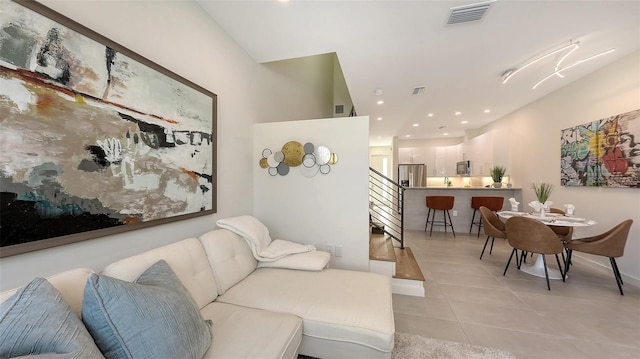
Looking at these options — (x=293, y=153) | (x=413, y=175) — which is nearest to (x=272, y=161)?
(x=293, y=153)

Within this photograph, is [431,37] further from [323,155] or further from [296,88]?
[296,88]

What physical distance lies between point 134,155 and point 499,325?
305 cm

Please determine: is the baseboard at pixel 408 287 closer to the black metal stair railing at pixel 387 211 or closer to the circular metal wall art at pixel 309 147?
the black metal stair railing at pixel 387 211

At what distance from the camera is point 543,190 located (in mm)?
3301

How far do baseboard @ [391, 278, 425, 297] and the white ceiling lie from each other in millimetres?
2572

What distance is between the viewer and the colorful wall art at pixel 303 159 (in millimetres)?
2512

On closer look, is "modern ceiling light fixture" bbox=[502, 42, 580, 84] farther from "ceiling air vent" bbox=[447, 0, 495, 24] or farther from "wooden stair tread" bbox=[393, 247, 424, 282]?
"wooden stair tread" bbox=[393, 247, 424, 282]

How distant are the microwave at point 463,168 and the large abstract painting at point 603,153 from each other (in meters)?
2.65

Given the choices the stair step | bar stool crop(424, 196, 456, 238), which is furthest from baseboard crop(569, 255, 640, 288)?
the stair step

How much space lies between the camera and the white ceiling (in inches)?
76.8

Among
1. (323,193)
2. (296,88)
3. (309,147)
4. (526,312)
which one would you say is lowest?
(526,312)

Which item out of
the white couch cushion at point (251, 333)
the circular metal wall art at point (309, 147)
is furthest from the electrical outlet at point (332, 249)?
the white couch cushion at point (251, 333)

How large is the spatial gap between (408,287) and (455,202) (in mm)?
3829

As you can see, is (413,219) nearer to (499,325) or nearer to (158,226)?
(499,325)
